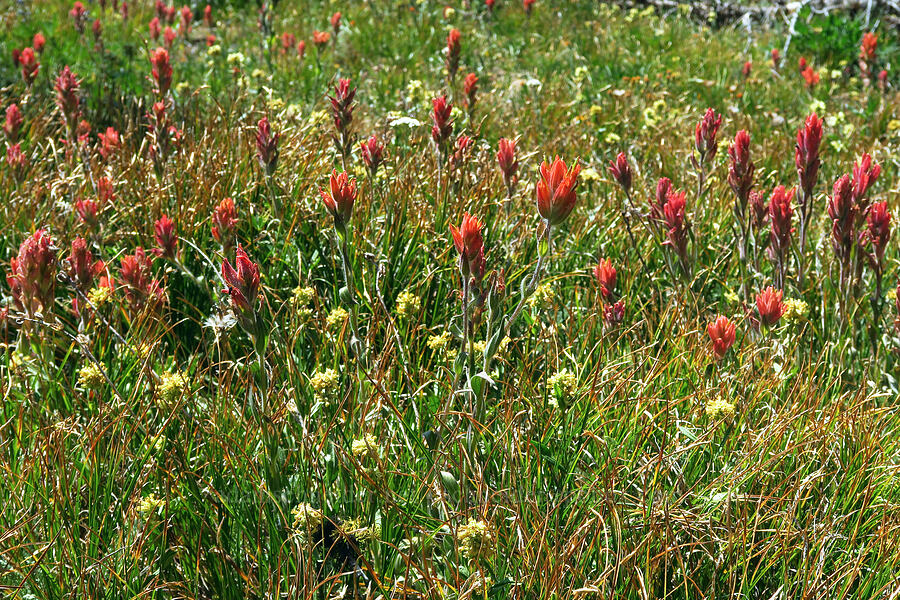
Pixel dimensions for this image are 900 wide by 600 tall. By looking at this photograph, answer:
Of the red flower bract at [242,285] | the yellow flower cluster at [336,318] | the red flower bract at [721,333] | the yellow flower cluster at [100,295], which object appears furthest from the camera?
the yellow flower cluster at [100,295]

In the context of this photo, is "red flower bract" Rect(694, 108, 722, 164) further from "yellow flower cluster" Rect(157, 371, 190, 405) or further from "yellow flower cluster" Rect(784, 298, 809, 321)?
"yellow flower cluster" Rect(157, 371, 190, 405)

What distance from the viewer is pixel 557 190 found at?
1616 millimetres

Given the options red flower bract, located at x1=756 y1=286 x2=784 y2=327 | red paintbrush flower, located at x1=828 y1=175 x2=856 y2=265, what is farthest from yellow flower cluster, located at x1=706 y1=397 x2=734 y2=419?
red paintbrush flower, located at x1=828 y1=175 x2=856 y2=265

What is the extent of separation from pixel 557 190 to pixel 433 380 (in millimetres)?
665

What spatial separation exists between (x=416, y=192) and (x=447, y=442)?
1.71 meters

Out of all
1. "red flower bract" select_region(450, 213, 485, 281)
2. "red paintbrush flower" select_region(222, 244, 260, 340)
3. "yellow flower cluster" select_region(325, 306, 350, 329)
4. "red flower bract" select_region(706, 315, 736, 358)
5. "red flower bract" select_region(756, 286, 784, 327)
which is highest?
"red flower bract" select_region(450, 213, 485, 281)

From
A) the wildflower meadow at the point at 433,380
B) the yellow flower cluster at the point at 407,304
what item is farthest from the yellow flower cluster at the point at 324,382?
the yellow flower cluster at the point at 407,304

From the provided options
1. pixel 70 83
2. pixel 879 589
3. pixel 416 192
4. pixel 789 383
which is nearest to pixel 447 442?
pixel 879 589

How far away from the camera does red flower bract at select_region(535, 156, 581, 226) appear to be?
63.6 inches

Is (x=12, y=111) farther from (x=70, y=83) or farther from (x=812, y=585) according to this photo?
(x=812, y=585)

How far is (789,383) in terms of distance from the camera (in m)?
2.44

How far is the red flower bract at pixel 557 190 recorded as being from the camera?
1614mm

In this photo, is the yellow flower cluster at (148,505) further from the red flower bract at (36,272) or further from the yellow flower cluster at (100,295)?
the yellow flower cluster at (100,295)

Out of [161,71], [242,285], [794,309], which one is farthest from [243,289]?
[161,71]
